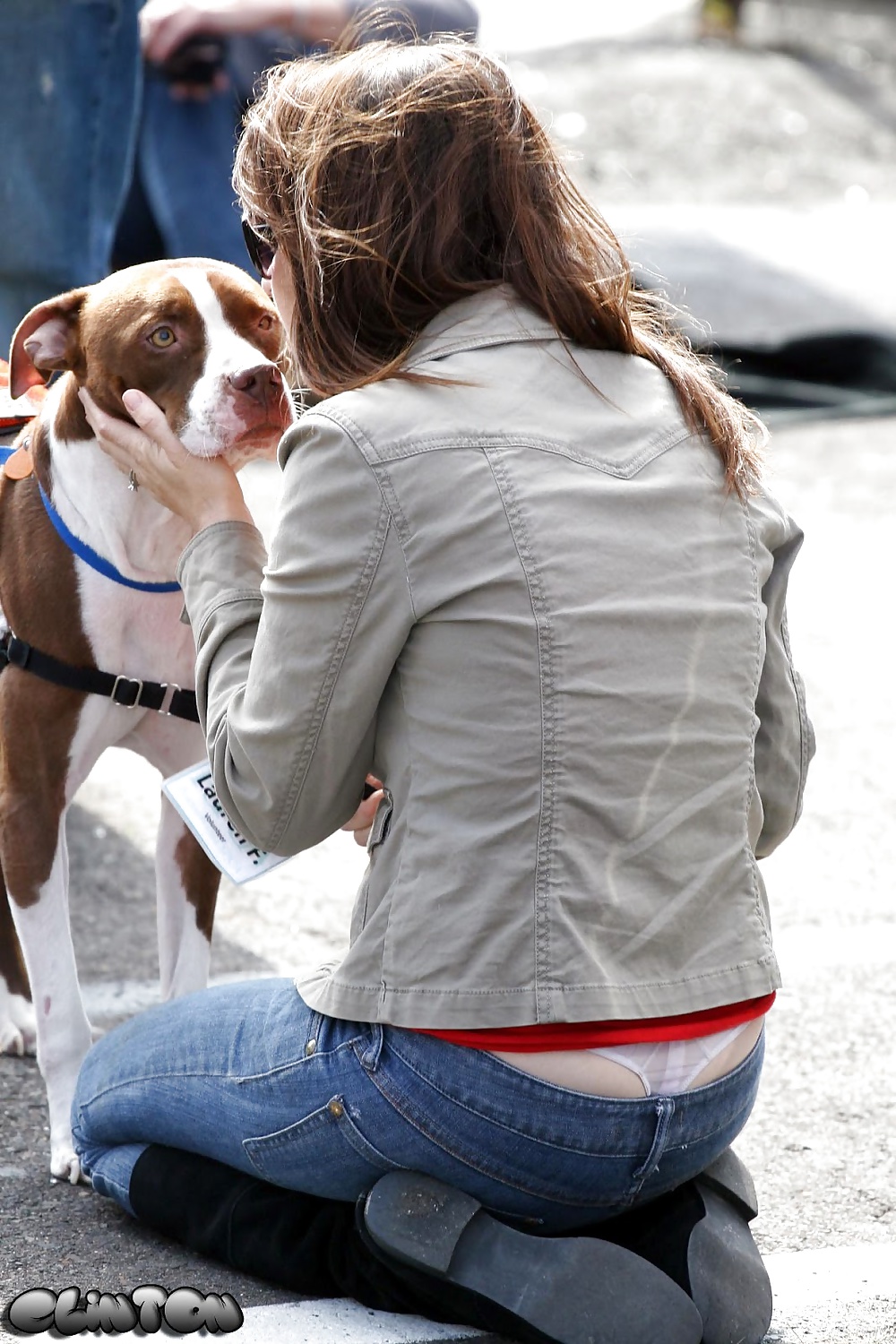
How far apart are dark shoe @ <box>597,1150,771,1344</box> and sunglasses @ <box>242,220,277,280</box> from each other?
4.53ft

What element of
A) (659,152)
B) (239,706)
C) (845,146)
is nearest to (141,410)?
(239,706)

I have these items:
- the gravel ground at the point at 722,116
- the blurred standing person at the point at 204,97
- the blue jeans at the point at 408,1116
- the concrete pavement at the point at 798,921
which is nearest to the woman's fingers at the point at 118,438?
the blue jeans at the point at 408,1116

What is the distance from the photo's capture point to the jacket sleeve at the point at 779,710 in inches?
87.5

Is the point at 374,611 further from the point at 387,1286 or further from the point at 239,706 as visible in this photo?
the point at 387,1286

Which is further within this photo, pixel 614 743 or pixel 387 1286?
pixel 387 1286

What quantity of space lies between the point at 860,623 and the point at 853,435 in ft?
9.48

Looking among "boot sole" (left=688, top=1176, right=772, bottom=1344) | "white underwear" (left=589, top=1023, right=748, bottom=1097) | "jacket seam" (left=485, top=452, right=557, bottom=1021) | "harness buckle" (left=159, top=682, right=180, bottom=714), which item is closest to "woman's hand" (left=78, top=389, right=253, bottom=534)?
"harness buckle" (left=159, top=682, right=180, bottom=714)

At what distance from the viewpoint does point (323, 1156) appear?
213 cm

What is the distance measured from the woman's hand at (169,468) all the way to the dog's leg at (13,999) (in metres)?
1.08

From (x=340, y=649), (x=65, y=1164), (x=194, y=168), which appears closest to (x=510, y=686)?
(x=340, y=649)

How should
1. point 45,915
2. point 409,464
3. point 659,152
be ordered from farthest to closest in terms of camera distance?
point 659,152 → point 45,915 → point 409,464

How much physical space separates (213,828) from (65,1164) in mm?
630

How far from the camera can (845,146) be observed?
1708cm

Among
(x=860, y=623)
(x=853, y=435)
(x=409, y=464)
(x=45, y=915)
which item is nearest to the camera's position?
(x=409, y=464)
